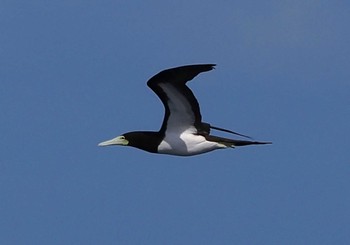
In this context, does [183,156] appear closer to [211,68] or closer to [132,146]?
[132,146]

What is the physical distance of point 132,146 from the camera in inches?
1879

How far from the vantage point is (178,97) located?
1815 inches

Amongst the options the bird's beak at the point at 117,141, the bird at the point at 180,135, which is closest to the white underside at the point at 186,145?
the bird at the point at 180,135

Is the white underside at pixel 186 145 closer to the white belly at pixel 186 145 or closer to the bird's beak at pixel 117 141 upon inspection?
the white belly at pixel 186 145

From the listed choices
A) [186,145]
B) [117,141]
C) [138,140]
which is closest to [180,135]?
[186,145]

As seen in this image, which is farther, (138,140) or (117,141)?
(117,141)

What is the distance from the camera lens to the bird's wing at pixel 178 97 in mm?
44500

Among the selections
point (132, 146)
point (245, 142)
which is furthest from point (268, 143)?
point (132, 146)

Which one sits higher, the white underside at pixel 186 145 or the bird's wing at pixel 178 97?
the bird's wing at pixel 178 97

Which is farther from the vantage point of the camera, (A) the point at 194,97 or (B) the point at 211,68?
(A) the point at 194,97

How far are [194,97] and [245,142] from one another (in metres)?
2.25

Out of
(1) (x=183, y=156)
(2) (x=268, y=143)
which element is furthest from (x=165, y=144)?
(2) (x=268, y=143)

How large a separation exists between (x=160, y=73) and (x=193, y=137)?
10.2 feet

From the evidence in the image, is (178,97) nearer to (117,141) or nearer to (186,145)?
(186,145)
